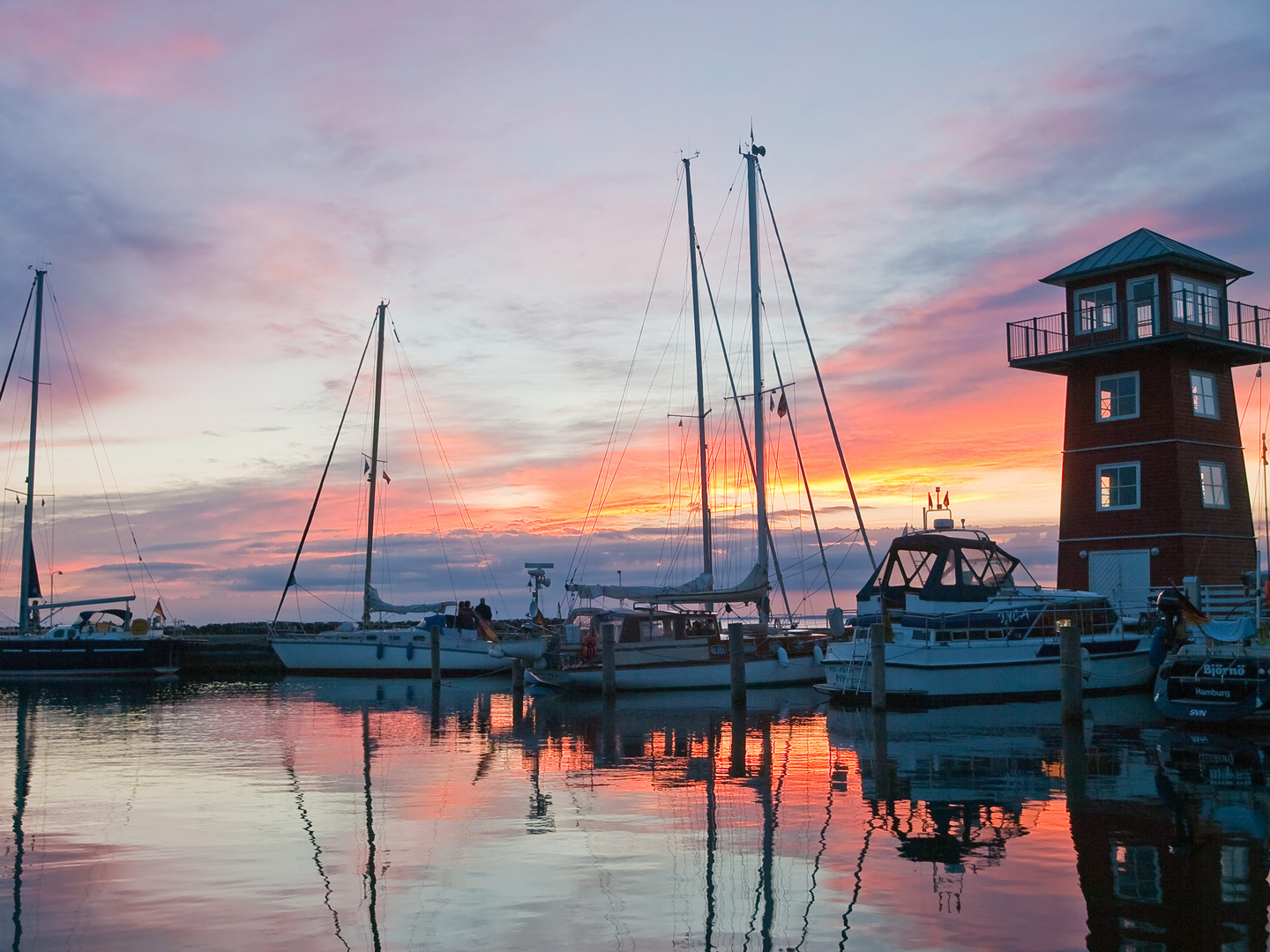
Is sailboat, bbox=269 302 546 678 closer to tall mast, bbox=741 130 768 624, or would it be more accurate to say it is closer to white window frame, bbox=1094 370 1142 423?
tall mast, bbox=741 130 768 624

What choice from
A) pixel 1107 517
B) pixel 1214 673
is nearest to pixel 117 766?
pixel 1214 673

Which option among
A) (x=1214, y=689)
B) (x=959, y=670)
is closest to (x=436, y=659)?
(x=959, y=670)

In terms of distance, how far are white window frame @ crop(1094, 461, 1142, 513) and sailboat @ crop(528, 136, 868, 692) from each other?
A: 7032mm

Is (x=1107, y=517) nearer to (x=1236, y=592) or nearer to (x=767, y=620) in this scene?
(x=1236, y=592)

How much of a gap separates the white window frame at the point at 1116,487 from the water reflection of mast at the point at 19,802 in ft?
92.0

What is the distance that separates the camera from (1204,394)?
33.9 metres

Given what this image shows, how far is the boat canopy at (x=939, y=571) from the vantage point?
30.8 meters

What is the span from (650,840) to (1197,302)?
91.5 feet

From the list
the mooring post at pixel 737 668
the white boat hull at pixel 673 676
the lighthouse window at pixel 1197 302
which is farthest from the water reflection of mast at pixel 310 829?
the lighthouse window at pixel 1197 302

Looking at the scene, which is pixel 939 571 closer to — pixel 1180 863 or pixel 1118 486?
pixel 1118 486

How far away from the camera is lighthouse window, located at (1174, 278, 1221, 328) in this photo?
33312 millimetres

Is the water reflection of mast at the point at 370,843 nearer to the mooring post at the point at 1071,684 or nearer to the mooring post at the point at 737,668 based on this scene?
the mooring post at the point at 737,668

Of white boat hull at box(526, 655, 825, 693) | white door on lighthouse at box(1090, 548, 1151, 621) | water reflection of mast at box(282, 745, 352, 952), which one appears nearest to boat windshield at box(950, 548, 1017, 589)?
white door on lighthouse at box(1090, 548, 1151, 621)

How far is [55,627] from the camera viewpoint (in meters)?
47.7
